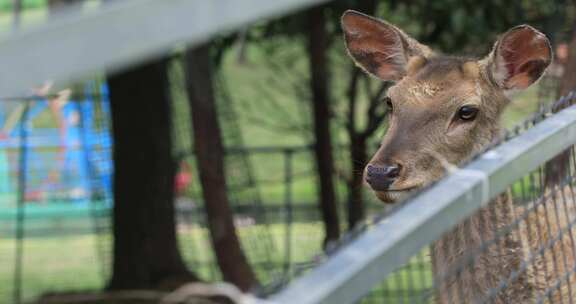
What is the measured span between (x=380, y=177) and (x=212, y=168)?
3.37m

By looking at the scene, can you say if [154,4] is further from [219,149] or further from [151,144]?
[151,144]

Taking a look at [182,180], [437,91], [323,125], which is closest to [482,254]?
[437,91]

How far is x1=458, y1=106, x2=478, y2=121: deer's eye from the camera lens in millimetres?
5176

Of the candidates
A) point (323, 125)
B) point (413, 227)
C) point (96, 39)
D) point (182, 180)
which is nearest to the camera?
point (96, 39)

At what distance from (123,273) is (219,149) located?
227cm

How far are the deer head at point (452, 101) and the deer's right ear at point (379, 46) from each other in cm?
19

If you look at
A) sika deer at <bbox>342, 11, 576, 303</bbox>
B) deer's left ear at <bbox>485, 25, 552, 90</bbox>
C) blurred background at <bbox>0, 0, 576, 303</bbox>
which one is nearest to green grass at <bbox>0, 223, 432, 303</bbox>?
blurred background at <bbox>0, 0, 576, 303</bbox>

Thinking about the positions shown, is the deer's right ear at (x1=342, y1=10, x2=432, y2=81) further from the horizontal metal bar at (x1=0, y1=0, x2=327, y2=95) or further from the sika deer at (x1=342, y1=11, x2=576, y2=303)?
the horizontal metal bar at (x1=0, y1=0, x2=327, y2=95)

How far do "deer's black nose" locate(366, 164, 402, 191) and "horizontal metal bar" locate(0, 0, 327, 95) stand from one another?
263 centimetres

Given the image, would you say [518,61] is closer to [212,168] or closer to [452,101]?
[452,101]

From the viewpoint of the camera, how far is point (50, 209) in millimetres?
14188

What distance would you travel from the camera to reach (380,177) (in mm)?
4594

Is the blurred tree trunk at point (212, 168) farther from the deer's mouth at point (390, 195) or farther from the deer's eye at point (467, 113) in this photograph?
the deer's mouth at point (390, 195)

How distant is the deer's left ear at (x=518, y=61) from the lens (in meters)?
5.34
